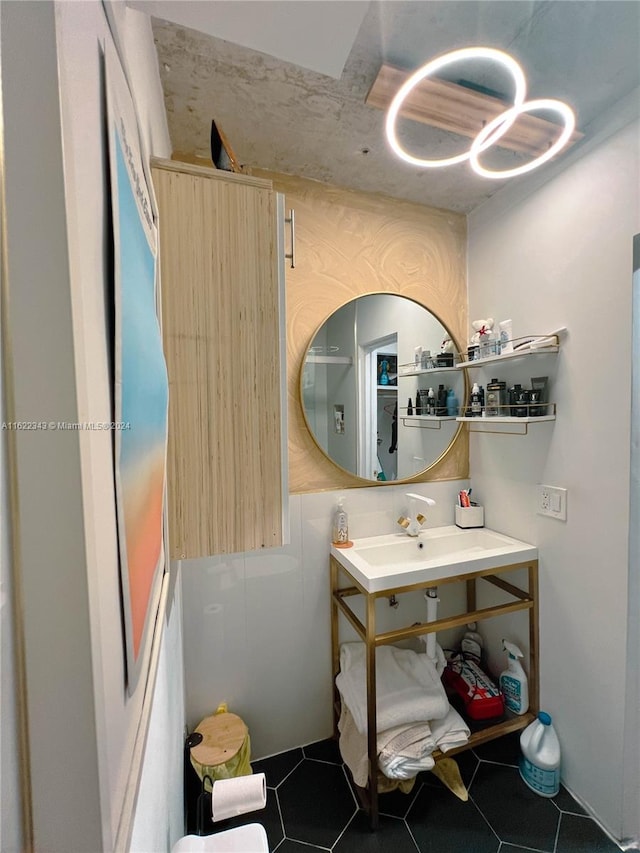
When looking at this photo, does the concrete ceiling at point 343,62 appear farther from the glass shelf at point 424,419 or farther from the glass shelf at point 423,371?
the glass shelf at point 424,419

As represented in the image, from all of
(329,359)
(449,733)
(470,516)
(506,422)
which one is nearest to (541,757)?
(449,733)

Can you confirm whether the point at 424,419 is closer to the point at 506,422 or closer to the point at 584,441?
the point at 506,422

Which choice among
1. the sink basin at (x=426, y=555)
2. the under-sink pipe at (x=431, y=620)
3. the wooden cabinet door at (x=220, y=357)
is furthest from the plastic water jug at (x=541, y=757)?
the wooden cabinet door at (x=220, y=357)

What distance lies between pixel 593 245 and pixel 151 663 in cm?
165

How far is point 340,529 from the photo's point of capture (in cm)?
148

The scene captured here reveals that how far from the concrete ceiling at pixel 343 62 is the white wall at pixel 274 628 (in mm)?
1318

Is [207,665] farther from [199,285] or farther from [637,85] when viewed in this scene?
[637,85]

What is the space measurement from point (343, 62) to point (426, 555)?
1599mm

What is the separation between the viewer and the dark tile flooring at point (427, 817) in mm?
1119

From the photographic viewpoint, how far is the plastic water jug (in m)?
1.25

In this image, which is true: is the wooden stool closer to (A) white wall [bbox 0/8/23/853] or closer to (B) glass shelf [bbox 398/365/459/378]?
(A) white wall [bbox 0/8/23/853]

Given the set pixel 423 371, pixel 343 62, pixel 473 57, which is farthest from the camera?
pixel 423 371

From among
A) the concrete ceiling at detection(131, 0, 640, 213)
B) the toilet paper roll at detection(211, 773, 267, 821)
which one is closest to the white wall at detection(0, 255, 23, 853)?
the concrete ceiling at detection(131, 0, 640, 213)

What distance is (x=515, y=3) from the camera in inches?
32.2
